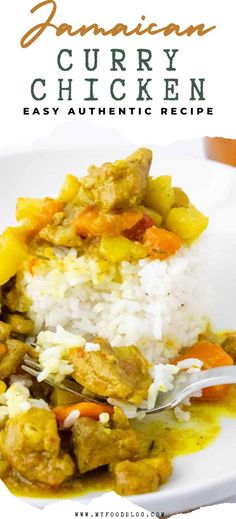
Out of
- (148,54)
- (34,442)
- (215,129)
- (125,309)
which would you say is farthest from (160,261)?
(34,442)

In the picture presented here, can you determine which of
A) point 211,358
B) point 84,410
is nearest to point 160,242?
point 211,358

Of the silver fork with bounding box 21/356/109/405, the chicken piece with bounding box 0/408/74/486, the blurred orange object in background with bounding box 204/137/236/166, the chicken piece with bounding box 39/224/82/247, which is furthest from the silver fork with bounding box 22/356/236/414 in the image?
the blurred orange object in background with bounding box 204/137/236/166

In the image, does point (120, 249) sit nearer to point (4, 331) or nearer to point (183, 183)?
point (4, 331)

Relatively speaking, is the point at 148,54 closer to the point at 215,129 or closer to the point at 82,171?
the point at 215,129

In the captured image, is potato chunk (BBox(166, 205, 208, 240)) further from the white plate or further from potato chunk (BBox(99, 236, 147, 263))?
the white plate

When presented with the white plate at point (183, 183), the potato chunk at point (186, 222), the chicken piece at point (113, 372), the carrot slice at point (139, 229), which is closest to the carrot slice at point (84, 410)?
the chicken piece at point (113, 372)

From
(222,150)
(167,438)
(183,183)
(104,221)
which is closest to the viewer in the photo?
(167,438)
